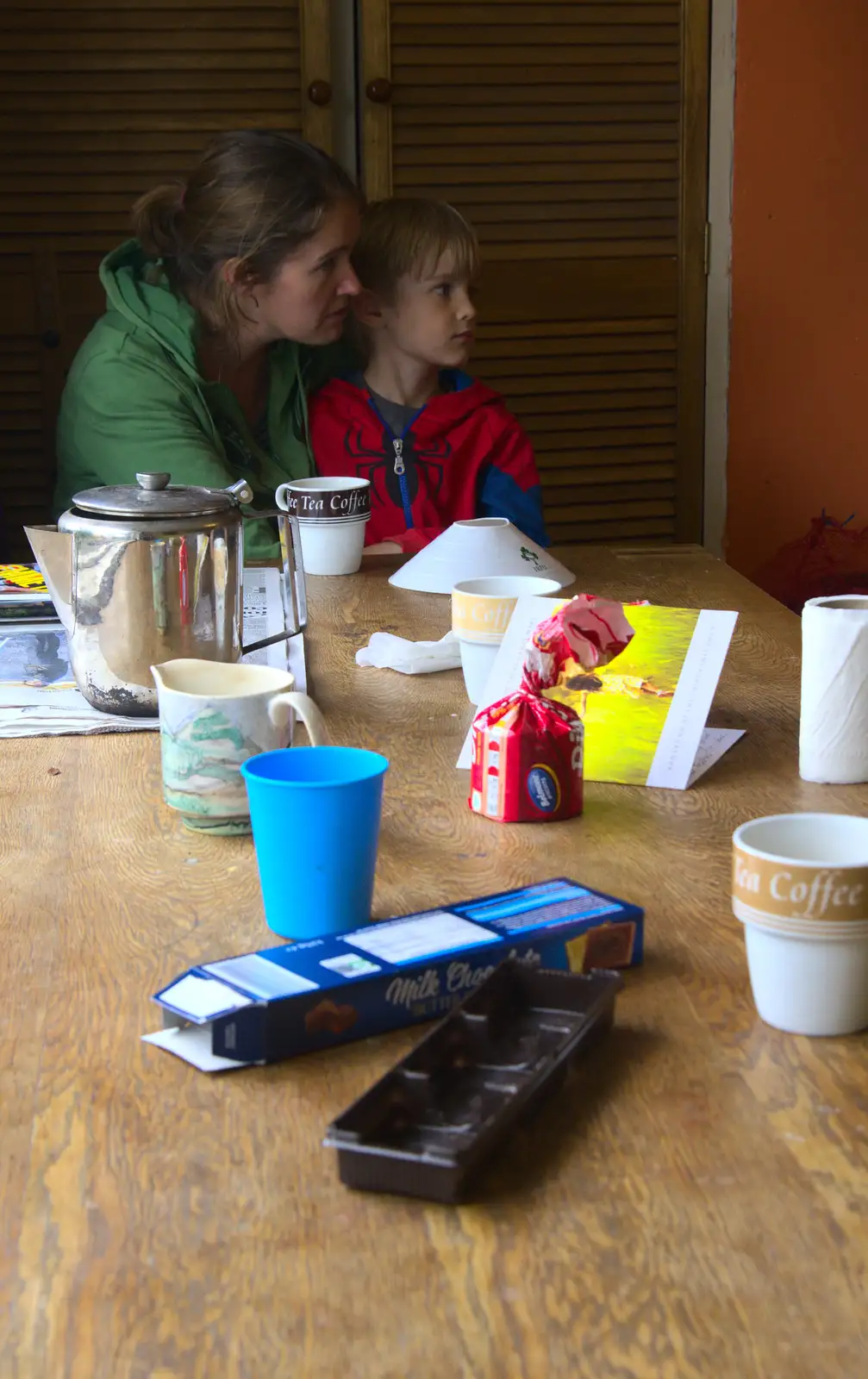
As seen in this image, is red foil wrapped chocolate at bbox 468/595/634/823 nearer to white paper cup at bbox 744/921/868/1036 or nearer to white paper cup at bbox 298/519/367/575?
white paper cup at bbox 744/921/868/1036

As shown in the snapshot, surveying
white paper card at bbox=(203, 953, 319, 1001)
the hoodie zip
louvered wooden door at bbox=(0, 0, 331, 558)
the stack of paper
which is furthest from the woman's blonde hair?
white paper card at bbox=(203, 953, 319, 1001)

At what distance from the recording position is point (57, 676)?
129cm

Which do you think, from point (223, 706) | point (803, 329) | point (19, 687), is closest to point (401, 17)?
point (803, 329)

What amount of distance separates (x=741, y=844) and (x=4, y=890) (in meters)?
0.43

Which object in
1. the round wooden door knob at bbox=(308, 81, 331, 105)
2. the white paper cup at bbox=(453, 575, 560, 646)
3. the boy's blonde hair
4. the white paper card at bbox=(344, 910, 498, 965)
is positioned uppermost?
Answer: the round wooden door knob at bbox=(308, 81, 331, 105)

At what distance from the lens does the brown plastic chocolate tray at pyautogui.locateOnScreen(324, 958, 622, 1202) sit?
525mm

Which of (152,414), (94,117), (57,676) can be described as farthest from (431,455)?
(57,676)

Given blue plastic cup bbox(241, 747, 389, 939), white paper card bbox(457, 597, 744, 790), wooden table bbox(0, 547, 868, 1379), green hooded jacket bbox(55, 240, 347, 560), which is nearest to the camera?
wooden table bbox(0, 547, 868, 1379)

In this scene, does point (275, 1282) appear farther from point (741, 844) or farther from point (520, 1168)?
point (741, 844)

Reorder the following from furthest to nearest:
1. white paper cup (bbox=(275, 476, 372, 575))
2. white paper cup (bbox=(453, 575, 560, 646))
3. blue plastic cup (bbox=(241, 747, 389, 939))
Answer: white paper cup (bbox=(275, 476, 372, 575))
white paper cup (bbox=(453, 575, 560, 646))
blue plastic cup (bbox=(241, 747, 389, 939))

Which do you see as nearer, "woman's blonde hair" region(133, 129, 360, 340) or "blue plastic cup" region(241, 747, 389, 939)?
"blue plastic cup" region(241, 747, 389, 939)

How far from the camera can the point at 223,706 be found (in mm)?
891

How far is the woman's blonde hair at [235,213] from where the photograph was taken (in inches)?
84.8

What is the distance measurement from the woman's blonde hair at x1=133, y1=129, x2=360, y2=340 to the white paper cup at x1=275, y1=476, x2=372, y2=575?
57 cm
